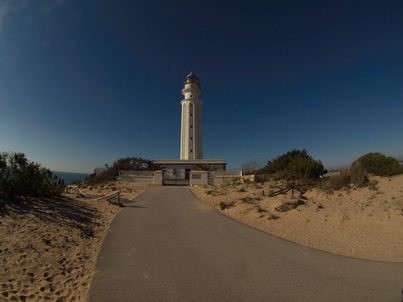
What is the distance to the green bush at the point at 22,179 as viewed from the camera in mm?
6211

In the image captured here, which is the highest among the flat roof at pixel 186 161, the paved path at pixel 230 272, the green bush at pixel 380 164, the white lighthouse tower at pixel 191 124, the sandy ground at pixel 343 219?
the white lighthouse tower at pixel 191 124

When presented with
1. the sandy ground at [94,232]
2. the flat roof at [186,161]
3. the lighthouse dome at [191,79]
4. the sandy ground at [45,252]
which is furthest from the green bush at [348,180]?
the lighthouse dome at [191,79]

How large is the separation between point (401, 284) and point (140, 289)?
4.26 meters

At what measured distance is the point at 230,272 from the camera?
344 cm

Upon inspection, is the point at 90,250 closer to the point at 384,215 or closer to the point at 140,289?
the point at 140,289

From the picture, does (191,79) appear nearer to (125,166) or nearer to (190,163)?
(190,163)

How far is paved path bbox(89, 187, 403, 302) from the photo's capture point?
2.84m

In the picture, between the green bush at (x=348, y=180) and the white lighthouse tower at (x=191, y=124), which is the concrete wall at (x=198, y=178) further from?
the green bush at (x=348, y=180)

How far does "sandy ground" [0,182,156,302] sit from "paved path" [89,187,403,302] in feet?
1.26

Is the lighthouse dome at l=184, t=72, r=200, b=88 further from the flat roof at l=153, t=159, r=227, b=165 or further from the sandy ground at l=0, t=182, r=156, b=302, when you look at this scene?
the sandy ground at l=0, t=182, r=156, b=302

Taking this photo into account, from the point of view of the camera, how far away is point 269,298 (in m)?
2.77

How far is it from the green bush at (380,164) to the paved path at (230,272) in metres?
10.5

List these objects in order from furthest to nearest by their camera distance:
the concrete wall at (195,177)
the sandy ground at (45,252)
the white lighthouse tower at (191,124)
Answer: the white lighthouse tower at (191,124) < the concrete wall at (195,177) < the sandy ground at (45,252)

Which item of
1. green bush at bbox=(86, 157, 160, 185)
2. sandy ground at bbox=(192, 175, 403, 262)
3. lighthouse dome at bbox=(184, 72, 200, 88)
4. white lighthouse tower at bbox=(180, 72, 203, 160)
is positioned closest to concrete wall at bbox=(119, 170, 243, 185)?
green bush at bbox=(86, 157, 160, 185)
